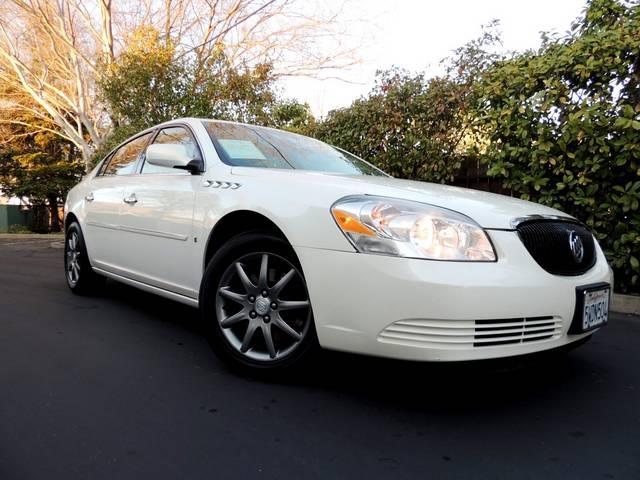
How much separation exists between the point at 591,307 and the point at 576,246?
297 millimetres

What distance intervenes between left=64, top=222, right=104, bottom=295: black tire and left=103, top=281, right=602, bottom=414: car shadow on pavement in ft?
6.75

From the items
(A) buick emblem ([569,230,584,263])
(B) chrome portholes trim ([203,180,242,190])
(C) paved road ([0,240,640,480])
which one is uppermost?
(B) chrome portholes trim ([203,180,242,190])

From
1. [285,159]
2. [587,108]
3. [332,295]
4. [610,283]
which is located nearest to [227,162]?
[285,159]

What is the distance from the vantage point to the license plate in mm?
2162

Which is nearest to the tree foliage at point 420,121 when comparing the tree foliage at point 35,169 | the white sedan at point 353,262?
the white sedan at point 353,262

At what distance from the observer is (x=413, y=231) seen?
200cm

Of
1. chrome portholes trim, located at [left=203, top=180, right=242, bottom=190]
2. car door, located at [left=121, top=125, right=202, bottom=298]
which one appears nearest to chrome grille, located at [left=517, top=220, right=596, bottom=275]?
chrome portholes trim, located at [left=203, top=180, right=242, bottom=190]

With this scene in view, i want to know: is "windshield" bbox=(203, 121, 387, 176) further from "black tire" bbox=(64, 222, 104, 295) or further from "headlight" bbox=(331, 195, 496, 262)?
"black tire" bbox=(64, 222, 104, 295)

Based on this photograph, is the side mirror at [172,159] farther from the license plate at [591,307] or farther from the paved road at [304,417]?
the license plate at [591,307]

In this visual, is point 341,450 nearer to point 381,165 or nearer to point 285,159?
point 285,159

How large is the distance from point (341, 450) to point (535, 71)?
4.25m

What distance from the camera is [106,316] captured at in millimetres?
Answer: 3768

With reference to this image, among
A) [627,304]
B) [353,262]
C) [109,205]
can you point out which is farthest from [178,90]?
[353,262]

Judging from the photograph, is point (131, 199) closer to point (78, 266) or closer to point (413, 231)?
point (78, 266)
